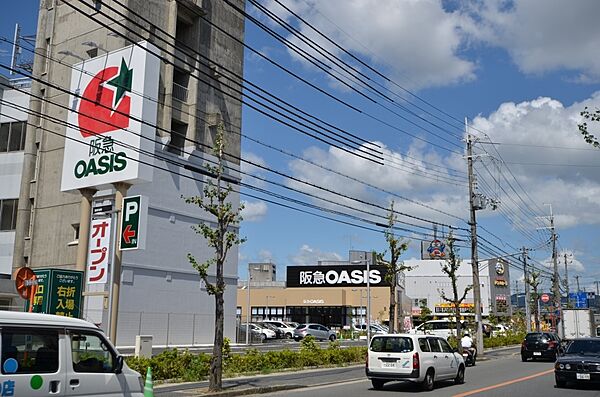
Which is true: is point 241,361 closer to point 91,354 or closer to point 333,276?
point 91,354

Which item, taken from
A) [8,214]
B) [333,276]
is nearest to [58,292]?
[8,214]

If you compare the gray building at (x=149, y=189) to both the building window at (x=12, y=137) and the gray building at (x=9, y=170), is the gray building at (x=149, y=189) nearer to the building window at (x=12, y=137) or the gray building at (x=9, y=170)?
the gray building at (x=9, y=170)

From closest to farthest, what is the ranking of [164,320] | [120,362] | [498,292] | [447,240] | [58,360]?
[58,360] → [120,362] → [164,320] → [447,240] → [498,292]

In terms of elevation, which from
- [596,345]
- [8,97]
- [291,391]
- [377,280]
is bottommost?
[291,391]

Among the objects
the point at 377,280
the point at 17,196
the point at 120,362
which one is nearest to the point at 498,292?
the point at 377,280

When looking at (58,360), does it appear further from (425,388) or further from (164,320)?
(164,320)

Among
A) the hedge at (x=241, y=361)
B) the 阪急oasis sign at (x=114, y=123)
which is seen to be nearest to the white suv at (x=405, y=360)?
the hedge at (x=241, y=361)

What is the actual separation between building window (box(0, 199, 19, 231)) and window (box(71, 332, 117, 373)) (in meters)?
34.7

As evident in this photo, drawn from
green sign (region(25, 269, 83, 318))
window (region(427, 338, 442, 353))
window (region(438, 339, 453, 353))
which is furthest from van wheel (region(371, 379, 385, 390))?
green sign (region(25, 269, 83, 318))

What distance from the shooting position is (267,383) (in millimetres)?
18938

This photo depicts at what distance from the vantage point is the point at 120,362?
29.2ft

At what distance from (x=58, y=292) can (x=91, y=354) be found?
1218 cm

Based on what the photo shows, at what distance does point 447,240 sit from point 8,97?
105 ft

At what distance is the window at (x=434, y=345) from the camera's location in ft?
61.0
